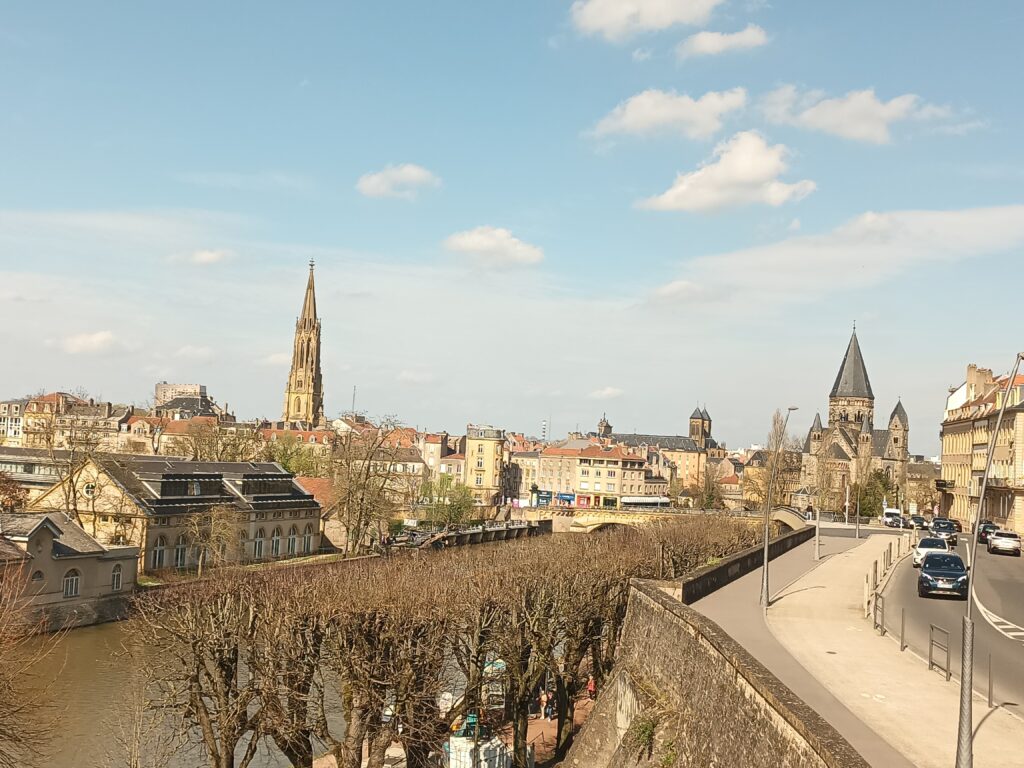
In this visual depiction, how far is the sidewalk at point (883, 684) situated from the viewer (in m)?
16.2

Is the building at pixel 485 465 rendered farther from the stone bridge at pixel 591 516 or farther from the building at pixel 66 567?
the building at pixel 66 567

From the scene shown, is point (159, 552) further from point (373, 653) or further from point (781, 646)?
point (781, 646)

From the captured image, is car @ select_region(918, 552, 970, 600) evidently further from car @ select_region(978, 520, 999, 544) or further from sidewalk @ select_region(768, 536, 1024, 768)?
car @ select_region(978, 520, 999, 544)

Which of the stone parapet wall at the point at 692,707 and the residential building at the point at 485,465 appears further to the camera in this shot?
the residential building at the point at 485,465

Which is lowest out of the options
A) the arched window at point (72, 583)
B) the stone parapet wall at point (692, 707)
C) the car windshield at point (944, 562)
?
the arched window at point (72, 583)

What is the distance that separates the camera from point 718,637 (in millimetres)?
20531

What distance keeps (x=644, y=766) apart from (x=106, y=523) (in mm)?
48287

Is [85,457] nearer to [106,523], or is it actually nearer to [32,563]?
[106,523]

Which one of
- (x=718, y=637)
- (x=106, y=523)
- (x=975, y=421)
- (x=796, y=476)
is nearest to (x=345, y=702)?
(x=718, y=637)

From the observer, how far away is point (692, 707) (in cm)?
2138

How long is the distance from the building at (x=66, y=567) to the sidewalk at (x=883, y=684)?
32.1 metres

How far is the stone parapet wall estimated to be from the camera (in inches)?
590

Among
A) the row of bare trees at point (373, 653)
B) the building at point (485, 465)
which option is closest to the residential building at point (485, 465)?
the building at point (485, 465)

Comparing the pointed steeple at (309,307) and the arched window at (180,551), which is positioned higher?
the pointed steeple at (309,307)
